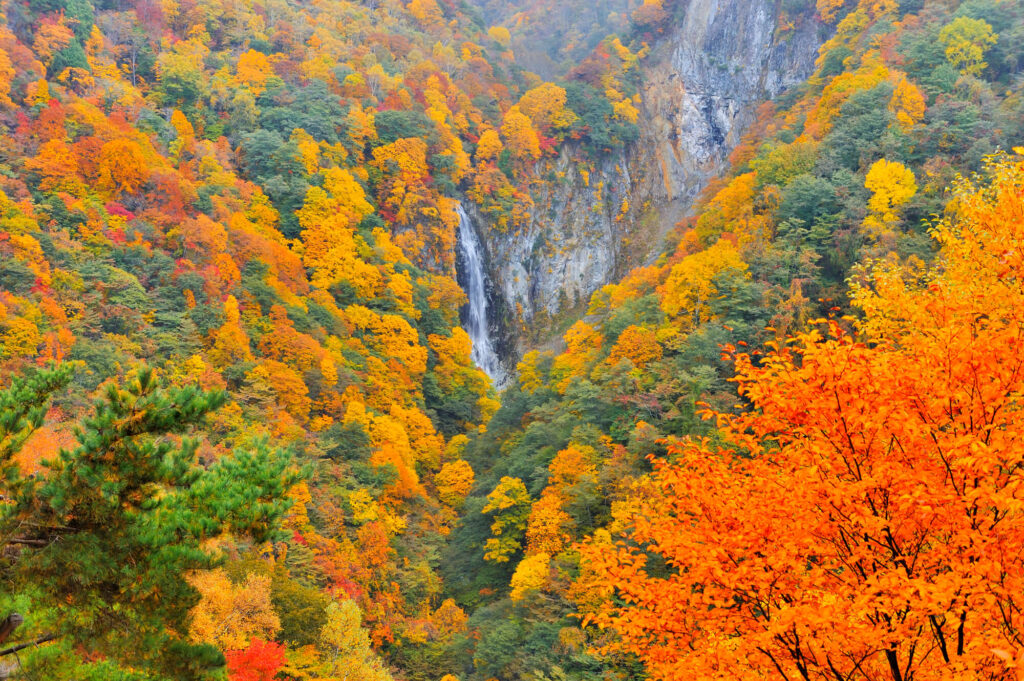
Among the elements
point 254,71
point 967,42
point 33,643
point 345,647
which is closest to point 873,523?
point 33,643

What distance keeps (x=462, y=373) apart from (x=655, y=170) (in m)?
37.1

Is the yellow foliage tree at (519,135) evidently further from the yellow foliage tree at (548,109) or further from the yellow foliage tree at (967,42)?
the yellow foliage tree at (967,42)

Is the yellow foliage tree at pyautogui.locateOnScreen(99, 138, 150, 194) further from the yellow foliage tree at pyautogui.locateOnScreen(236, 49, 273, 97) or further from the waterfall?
the waterfall

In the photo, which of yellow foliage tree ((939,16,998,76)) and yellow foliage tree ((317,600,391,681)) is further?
yellow foliage tree ((939,16,998,76))

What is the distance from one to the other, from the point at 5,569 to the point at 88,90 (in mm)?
41505

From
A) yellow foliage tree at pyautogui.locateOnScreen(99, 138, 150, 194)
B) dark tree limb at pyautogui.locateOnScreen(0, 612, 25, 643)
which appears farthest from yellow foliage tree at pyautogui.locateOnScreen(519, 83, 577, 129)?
dark tree limb at pyautogui.locateOnScreen(0, 612, 25, 643)

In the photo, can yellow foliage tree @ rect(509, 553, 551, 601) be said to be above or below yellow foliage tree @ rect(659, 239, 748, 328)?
below

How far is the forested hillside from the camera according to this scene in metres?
5.93

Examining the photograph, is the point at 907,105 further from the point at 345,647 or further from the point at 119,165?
the point at 119,165

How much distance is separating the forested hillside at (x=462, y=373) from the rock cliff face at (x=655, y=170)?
153cm

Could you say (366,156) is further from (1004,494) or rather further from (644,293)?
(1004,494)

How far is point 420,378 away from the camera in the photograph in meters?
40.8

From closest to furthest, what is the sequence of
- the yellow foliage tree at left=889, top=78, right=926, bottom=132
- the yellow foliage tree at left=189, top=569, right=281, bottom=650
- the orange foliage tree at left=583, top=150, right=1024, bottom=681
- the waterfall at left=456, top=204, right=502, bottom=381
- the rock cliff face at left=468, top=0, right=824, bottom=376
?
the orange foliage tree at left=583, top=150, right=1024, bottom=681 < the yellow foliage tree at left=189, top=569, right=281, bottom=650 < the yellow foliage tree at left=889, top=78, right=926, bottom=132 < the waterfall at left=456, top=204, right=502, bottom=381 < the rock cliff face at left=468, top=0, right=824, bottom=376

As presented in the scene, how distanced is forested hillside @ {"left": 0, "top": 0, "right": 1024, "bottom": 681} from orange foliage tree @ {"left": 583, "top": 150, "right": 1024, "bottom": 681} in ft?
0.17
